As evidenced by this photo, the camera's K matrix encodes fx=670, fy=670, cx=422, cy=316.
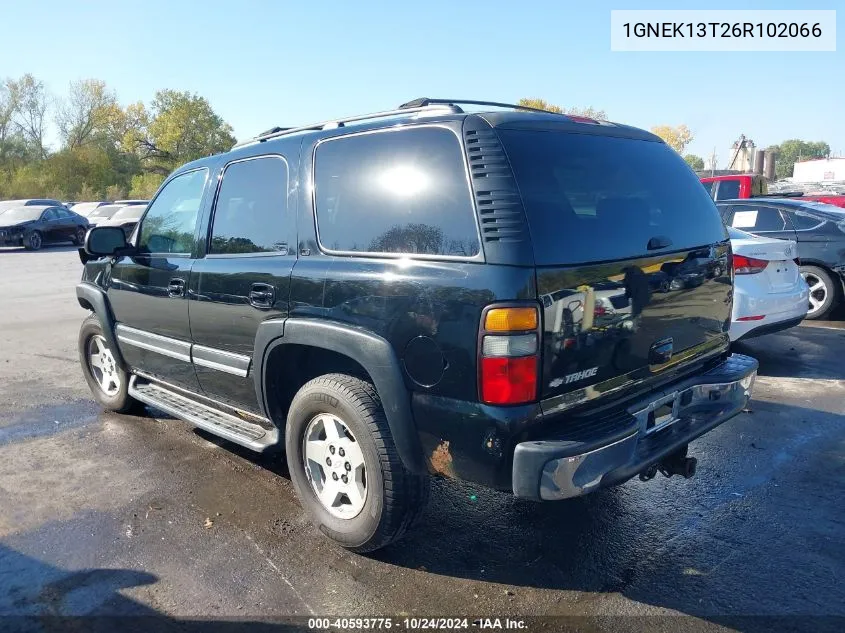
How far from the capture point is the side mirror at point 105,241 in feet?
15.5

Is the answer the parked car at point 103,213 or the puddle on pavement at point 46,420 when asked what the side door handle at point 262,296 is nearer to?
the puddle on pavement at point 46,420

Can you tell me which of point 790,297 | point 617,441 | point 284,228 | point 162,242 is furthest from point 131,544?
point 790,297

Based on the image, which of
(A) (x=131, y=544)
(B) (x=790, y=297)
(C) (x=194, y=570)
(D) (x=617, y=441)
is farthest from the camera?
(B) (x=790, y=297)

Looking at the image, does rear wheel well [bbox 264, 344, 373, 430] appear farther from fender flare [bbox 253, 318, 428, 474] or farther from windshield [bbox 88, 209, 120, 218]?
windshield [bbox 88, 209, 120, 218]

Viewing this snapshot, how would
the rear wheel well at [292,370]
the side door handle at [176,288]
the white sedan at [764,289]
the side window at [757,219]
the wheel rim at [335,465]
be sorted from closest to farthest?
the wheel rim at [335,465]
the rear wheel well at [292,370]
the side door handle at [176,288]
the white sedan at [764,289]
the side window at [757,219]

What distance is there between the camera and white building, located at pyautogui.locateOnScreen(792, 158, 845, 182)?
5909 cm

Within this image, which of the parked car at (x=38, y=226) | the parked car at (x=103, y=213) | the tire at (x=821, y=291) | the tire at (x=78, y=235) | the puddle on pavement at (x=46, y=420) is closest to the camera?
the puddle on pavement at (x=46, y=420)

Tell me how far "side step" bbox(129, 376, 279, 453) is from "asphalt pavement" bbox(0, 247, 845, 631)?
0.36 m

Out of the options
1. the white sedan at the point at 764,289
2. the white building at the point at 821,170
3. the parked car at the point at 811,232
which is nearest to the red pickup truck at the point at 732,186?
the parked car at the point at 811,232

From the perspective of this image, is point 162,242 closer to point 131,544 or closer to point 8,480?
point 8,480

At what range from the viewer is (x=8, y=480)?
13.8ft

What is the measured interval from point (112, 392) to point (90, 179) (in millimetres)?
58381

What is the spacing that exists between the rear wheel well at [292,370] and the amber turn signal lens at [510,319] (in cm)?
88

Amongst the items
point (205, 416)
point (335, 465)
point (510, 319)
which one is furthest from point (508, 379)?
point (205, 416)
